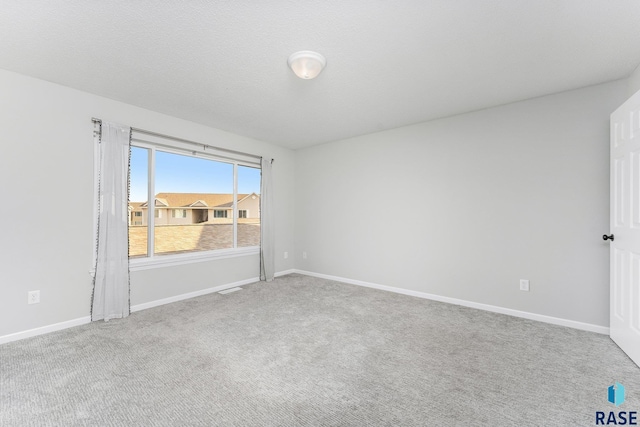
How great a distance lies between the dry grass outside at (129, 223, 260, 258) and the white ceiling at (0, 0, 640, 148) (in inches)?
64.4

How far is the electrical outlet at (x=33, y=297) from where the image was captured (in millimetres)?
2570

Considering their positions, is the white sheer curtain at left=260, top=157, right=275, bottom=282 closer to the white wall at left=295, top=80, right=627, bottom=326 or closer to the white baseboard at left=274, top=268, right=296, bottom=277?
the white baseboard at left=274, top=268, right=296, bottom=277

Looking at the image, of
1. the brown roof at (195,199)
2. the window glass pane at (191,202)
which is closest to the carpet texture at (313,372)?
the window glass pane at (191,202)

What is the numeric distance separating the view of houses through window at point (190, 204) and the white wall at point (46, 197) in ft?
1.53

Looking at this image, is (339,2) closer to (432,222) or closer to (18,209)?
(432,222)

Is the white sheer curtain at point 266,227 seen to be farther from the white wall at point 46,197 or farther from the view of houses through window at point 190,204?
the white wall at point 46,197

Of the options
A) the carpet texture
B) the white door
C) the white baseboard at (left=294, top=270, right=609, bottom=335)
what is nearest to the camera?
the carpet texture

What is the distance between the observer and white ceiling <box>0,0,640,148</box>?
68.8 inches

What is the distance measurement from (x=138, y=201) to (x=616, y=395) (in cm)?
464

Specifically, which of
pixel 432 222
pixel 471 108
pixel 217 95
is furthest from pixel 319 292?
pixel 471 108

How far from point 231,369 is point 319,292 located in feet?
6.95

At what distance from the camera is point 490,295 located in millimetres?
3252

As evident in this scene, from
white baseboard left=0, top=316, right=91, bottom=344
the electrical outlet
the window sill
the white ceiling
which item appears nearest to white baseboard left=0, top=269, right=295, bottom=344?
white baseboard left=0, top=316, right=91, bottom=344

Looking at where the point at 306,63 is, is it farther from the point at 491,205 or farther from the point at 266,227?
the point at 266,227
